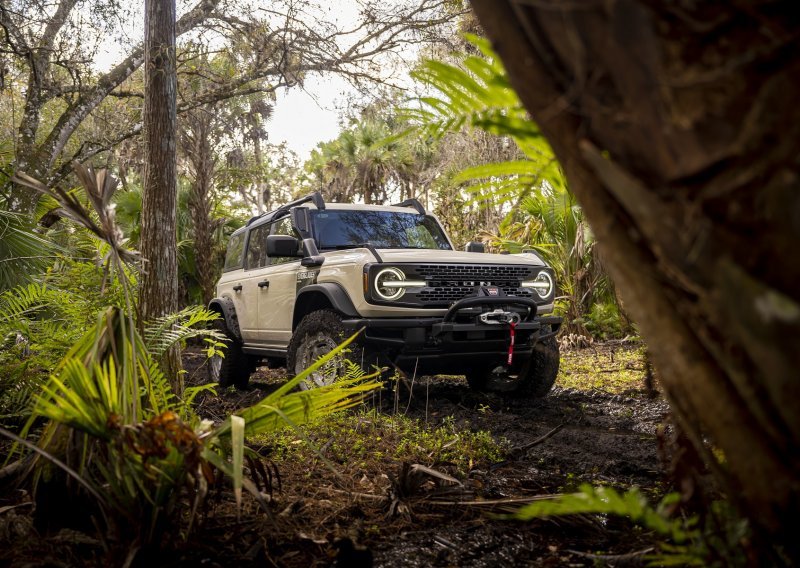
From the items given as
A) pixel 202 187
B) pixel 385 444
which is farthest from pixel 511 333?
pixel 202 187

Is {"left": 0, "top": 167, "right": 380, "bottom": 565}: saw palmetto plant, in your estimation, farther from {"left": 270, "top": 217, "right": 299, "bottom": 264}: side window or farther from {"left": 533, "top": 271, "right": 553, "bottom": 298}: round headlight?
{"left": 270, "top": 217, "right": 299, "bottom": 264}: side window

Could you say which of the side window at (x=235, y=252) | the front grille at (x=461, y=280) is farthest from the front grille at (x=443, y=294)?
the side window at (x=235, y=252)

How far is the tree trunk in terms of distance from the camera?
5402 mm

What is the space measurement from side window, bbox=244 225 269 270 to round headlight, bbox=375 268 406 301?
7.86 feet

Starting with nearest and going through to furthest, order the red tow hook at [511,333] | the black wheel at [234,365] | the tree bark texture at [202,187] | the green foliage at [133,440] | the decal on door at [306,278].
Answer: the green foliage at [133,440] → the red tow hook at [511,333] → the decal on door at [306,278] → the black wheel at [234,365] → the tree bark texture at [202,187]

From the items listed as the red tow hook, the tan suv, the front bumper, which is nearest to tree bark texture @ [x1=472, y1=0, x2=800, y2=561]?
the tan suv

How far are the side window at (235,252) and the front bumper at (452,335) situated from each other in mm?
3342

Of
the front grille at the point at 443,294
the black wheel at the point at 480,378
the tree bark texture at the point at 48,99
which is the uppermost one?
the tree bark texture at the point at 48,99

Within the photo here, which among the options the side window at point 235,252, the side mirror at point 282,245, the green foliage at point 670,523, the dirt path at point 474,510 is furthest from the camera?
the side window at point 235,252

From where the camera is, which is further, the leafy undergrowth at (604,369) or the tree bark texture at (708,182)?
the leafy undergrowth at (604,369)

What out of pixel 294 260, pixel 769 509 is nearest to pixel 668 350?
pixel 769 509

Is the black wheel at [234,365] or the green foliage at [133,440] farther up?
the green foliage at [133,440]

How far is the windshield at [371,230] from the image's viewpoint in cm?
620

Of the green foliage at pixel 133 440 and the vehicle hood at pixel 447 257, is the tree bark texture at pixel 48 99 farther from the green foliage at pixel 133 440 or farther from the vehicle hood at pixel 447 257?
the green foliage at pixel 133 440
